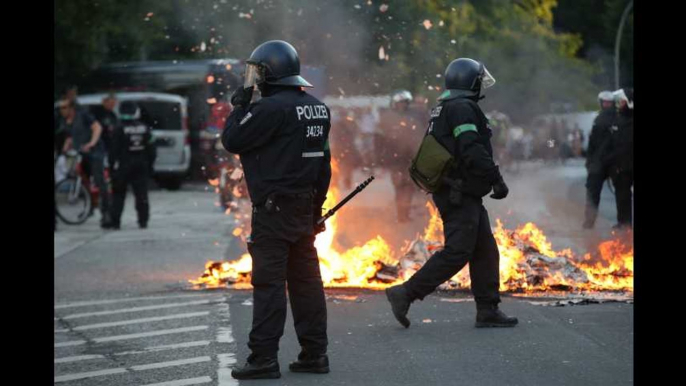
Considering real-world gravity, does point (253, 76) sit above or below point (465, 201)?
above

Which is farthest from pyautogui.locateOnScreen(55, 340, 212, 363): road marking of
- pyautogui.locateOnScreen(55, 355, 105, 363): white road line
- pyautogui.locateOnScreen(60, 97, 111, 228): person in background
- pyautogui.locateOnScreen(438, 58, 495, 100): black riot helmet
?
pyautogui.locateOnScreen(60, 97, 111, 228): person in background

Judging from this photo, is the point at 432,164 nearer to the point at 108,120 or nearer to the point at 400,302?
the point at 400,302

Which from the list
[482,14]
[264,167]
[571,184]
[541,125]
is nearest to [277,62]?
[264,167]

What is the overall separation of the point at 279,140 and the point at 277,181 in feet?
0.66

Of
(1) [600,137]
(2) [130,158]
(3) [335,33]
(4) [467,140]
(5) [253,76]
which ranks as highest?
(3) [335,33]

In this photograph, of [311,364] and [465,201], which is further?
[465,201]

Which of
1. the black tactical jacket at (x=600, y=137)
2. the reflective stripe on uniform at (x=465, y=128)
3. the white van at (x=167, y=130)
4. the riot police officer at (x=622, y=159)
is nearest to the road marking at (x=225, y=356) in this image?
the reflective stripe on uniform at (x=465, y=128)

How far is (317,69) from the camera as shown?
1400cm

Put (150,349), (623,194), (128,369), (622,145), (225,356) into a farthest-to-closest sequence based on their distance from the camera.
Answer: (623,194) → (622,145) → (150,349) → (225,356) → (128,369)

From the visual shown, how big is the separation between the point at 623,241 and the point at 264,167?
7.49 meters

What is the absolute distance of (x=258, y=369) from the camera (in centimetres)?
648

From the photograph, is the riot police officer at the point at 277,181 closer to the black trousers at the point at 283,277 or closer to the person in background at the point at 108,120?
the black trousers at the point at 283,277

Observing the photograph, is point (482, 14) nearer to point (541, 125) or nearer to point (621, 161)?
point (541, 125)

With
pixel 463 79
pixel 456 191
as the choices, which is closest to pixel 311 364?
pixel 456 191
